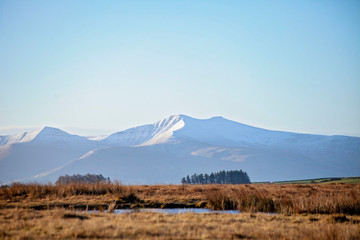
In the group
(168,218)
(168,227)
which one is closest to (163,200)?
(168,218)

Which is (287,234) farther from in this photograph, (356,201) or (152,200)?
(152,200)

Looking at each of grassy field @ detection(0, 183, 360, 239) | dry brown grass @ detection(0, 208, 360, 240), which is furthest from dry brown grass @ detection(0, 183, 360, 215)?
dry brown grass @ detection(0, 208, 360, 240)

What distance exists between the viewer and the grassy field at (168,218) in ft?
55.8

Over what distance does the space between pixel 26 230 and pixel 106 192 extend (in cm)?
1958

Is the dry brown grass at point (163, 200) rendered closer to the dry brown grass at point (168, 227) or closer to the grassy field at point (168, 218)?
the grassy field at point (168, 218)

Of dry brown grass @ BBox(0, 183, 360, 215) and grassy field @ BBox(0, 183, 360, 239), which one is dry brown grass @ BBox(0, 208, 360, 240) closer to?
grassy field @ BBox(0, 183, 360, 239)

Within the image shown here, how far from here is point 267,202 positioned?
95.2 feet

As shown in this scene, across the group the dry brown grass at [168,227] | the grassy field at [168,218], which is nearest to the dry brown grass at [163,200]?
the grassy field at [168,218]

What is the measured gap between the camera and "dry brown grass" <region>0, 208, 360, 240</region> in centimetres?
1644

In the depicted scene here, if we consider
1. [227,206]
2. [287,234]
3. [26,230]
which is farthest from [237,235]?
[227,206]

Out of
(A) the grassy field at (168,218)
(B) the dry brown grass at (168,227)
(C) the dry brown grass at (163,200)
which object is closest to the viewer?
(B) the dry brown grass at (168,227)

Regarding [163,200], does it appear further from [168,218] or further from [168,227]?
[168,227]

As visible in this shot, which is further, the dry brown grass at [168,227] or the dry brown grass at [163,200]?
the dry brown grass at [163,200]

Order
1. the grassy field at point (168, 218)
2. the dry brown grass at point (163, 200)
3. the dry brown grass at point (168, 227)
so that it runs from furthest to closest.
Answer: the dry brown grass at point (163, 200)
the grassy field at point (168, 218)
the dry brown grass at point (168, 227)
